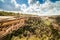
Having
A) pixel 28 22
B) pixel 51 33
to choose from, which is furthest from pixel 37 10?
pixel 51 33

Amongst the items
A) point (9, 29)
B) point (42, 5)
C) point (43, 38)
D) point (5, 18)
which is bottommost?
point (43, 38)

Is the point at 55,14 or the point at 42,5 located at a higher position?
the point at 42,5

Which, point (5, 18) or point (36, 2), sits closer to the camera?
point (5, 18)

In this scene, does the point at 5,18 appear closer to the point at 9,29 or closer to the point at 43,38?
the point at 9,29

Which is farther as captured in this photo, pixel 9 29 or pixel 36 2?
pixel 36 2

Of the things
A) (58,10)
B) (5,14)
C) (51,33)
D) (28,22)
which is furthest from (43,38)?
(5,14)

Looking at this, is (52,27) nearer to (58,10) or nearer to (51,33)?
(51,33)
